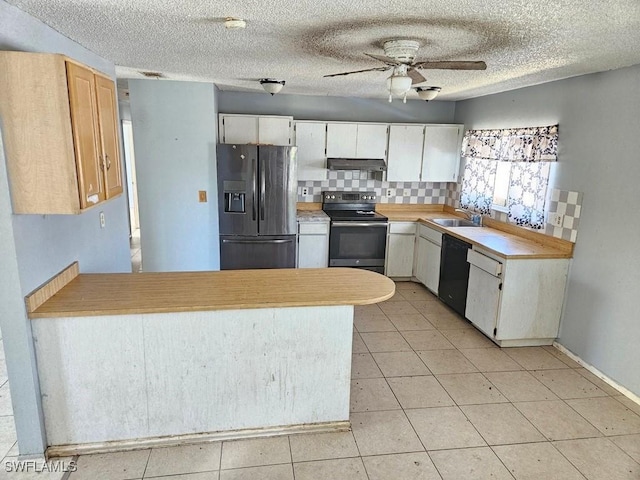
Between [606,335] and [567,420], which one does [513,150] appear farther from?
[567,420]

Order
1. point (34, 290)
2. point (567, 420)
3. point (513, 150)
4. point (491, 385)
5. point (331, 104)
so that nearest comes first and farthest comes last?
point (34, 290)
point (567, 420)
point (491, 385)
point (513, 150)
point (331, 104)

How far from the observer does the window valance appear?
3.70 meters

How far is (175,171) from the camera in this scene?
4.44 meters

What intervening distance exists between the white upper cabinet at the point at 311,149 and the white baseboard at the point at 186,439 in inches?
130

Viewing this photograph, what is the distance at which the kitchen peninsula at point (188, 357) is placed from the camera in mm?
2189

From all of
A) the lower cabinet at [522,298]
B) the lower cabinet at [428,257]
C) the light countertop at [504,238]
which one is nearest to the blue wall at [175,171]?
the light countertop at [504,238]

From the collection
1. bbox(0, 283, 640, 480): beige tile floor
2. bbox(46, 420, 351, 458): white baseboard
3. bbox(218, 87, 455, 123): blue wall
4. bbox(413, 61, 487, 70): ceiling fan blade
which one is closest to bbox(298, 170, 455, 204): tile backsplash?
bbox(218, 87, 455, 123): blue wall

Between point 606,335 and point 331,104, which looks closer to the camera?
point 606,335

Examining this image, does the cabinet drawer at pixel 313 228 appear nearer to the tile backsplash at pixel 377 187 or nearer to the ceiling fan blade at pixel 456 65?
the tile backsplash at pixel 377 187

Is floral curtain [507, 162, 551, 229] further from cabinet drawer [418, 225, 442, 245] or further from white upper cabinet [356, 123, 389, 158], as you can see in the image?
white upper cabinet [356, 123, 389, 158]

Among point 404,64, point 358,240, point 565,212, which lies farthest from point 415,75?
point 358,240

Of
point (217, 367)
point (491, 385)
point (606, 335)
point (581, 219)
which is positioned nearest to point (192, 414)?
point (217, 367)

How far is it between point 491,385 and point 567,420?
1.70 ft

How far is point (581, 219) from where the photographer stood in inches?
134
